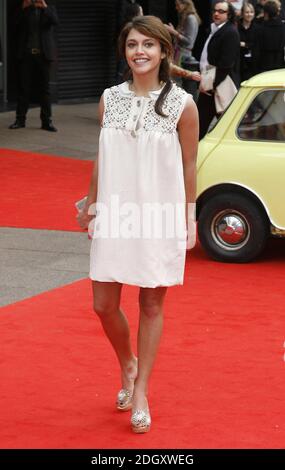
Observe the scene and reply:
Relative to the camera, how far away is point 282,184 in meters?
10.1

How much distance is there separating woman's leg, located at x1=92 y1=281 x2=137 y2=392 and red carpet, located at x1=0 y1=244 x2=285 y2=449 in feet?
0.75

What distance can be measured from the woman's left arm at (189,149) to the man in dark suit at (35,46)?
11590 millimetres

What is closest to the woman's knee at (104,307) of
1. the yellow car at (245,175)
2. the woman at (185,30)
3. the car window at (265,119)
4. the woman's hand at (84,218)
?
the woman's hand at (84,218)

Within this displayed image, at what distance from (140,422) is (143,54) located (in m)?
1.81

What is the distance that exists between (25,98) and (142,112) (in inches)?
468

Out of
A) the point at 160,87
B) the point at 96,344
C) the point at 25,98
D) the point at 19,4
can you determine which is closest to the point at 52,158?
the point at 25,98

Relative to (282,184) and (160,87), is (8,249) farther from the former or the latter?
(160,87)

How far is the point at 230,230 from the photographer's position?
412 inches

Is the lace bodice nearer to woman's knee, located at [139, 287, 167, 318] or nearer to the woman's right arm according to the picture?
the woman's right arm

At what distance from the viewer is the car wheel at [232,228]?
10.3 metres

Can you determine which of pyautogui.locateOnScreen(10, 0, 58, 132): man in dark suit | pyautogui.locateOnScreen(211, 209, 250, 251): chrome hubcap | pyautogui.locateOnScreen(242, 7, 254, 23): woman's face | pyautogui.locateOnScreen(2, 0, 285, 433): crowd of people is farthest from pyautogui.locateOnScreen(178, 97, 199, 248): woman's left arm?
pyautogui.locateOnScreen(242, 7, 254, 23): woman's face

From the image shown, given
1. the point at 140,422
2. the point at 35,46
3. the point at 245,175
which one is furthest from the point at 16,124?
the point at 140,422

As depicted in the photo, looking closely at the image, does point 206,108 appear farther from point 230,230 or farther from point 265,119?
point 230,230

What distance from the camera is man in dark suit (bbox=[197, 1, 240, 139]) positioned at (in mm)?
14805
